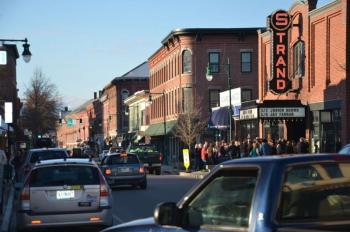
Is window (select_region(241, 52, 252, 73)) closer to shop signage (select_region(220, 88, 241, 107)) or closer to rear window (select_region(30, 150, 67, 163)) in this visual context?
shop signage (select_region(220, 88, 241, 107))

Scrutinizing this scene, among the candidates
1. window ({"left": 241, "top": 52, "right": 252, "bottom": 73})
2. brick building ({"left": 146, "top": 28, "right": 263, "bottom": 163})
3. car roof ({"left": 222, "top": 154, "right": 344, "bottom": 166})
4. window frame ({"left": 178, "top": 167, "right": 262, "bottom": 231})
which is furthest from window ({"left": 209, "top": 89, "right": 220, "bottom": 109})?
car roof ({"left": 222, "top": 154, "right": 344, "bottom": 166})

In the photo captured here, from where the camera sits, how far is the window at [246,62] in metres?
57.1

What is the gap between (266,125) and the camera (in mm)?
39656

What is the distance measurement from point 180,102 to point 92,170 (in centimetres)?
4577

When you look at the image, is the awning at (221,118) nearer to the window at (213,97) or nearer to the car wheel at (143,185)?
the window at (213,97)

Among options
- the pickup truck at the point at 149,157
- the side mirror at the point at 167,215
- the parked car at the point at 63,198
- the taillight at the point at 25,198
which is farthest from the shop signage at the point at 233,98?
the side mirror at the point at 167,215

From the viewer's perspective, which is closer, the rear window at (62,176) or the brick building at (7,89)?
the rear window at (62,176)

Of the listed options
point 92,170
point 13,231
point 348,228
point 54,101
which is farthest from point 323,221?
point 54,101

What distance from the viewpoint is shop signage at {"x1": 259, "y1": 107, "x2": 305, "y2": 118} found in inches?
1336

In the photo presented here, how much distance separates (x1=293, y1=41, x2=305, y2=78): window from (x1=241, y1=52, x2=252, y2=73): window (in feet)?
68.8

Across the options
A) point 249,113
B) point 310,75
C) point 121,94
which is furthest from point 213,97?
point 121,94

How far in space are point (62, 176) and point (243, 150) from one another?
26.6 meters

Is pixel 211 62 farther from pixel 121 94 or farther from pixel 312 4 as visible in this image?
pixel 121 94

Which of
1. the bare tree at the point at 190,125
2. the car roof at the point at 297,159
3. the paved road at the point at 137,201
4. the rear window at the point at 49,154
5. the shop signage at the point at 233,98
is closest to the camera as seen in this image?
the car roof at the point at 297,159
